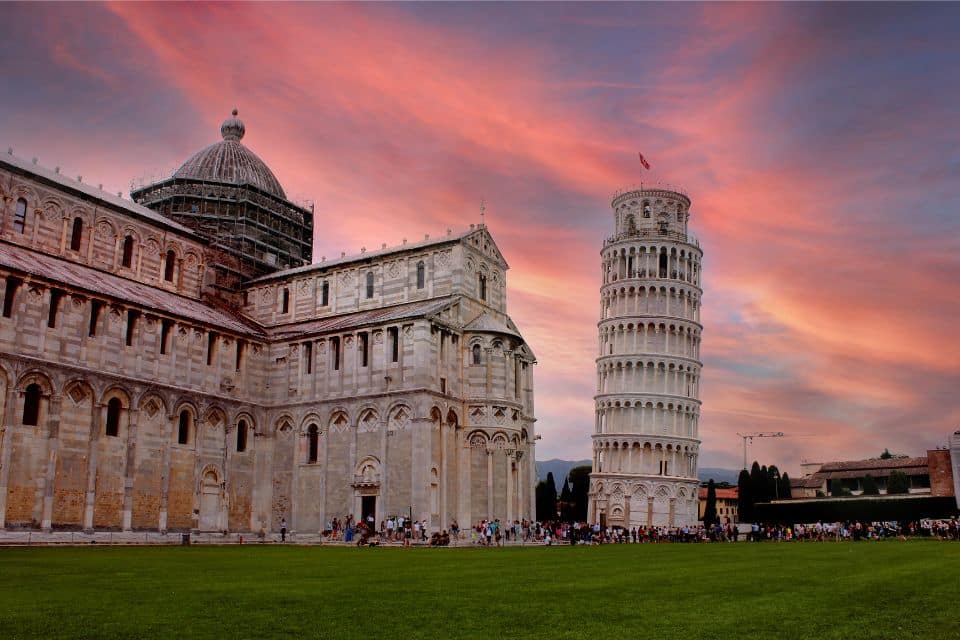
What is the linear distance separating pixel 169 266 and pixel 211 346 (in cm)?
878

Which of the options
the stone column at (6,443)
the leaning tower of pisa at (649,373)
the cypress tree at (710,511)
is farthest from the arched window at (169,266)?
the cypress tree at (710,511)

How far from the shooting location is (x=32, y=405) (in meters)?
40.6

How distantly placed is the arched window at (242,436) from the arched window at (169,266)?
36.8ft

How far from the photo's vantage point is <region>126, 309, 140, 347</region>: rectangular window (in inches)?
1802

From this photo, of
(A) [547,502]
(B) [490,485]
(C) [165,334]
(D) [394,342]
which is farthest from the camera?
(A) [547,502]

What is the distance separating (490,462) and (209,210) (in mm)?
29274

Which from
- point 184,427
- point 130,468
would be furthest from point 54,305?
point 184,427

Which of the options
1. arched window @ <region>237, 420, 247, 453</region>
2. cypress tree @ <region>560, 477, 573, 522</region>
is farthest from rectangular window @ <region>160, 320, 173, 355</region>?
cypress tree @ <region>560, 477, 573, 522</region>

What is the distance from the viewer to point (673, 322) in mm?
87438

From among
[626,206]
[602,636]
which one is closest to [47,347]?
[602,636]

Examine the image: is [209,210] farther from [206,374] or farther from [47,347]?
[47,347]

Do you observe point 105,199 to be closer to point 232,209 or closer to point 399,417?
point 232,209

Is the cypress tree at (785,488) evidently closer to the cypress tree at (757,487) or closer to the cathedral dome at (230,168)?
the cypress tree at (757,487)

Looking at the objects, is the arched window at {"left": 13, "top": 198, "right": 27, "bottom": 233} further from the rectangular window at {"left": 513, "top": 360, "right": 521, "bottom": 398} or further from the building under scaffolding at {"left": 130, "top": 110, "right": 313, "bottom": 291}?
the rectangular window at {"left": 513, "top": 360, "right": 521, "bottom": 398}
